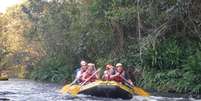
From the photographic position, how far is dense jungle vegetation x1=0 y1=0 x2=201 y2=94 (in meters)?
22.7

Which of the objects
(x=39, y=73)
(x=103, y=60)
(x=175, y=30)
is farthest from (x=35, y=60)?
(x=175, y=30)

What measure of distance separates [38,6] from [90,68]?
1628 cm

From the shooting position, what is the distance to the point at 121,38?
2733 centimetres

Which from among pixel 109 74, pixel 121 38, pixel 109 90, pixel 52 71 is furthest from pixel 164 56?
pixel 52 71

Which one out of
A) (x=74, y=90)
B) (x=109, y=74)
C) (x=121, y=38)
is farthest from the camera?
(x=121, y=38)

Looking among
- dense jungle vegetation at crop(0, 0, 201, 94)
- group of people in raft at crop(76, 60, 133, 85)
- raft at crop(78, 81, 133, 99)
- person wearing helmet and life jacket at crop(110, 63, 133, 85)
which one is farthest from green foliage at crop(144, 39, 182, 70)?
raft at crop(78, 81, 133, 99)

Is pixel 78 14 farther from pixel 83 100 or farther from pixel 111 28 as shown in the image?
pixel 83 100

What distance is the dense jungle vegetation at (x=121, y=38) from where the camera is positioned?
22656mm

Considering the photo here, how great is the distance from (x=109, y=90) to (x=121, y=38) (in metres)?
9.61

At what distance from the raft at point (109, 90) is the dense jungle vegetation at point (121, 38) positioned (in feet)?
11.9

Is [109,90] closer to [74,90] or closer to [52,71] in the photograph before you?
[74,90]

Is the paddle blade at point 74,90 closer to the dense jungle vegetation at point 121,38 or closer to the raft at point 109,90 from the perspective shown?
the raft at point 109,90

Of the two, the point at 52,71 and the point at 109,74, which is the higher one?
the point at 109,74

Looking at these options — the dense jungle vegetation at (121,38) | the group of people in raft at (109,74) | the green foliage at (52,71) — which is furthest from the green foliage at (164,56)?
the green foliage at (52,71)
